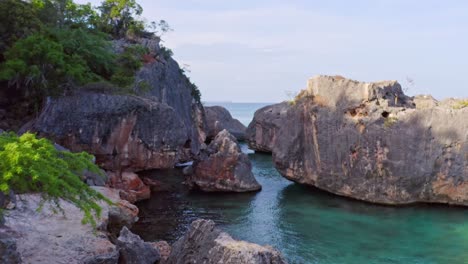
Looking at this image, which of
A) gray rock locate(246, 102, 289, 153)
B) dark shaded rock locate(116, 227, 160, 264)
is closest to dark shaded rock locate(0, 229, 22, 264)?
dark shaded rock locate(116, 227, 160, 264)

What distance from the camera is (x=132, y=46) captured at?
2978cm

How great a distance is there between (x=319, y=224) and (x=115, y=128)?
10.8 metres

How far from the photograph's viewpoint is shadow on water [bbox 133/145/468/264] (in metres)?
16.5

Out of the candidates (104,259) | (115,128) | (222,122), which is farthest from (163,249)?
(222,122)

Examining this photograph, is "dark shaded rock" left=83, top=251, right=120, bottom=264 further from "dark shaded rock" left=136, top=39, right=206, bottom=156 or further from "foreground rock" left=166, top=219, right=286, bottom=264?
"dark shaded rock" left=136, top=39, right=206, bottom=156

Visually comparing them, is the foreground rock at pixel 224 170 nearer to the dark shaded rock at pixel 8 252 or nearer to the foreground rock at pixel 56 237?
the foreground rock at pixel 56 237

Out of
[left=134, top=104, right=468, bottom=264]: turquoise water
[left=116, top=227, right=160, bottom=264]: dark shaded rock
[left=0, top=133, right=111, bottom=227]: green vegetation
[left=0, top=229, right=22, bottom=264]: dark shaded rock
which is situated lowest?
[left=134, top=104, right=468, bottom=264]: turquoise water

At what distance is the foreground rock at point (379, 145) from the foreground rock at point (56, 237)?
45.3ft

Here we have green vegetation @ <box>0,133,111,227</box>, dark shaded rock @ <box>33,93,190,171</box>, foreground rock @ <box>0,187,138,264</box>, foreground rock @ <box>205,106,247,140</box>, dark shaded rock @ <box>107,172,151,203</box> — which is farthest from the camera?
foreground rock @ <box>205,106,247,140</box>

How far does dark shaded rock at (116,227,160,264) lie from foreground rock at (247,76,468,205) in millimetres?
14388

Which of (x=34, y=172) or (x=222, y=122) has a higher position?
(x=222, y=122)

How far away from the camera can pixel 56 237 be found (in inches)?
497

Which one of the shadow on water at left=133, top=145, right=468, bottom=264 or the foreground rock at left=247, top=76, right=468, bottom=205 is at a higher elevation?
the foreground rock at left=247, top=76, right=468, bottom=205

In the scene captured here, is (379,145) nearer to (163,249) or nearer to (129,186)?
(129,186)
